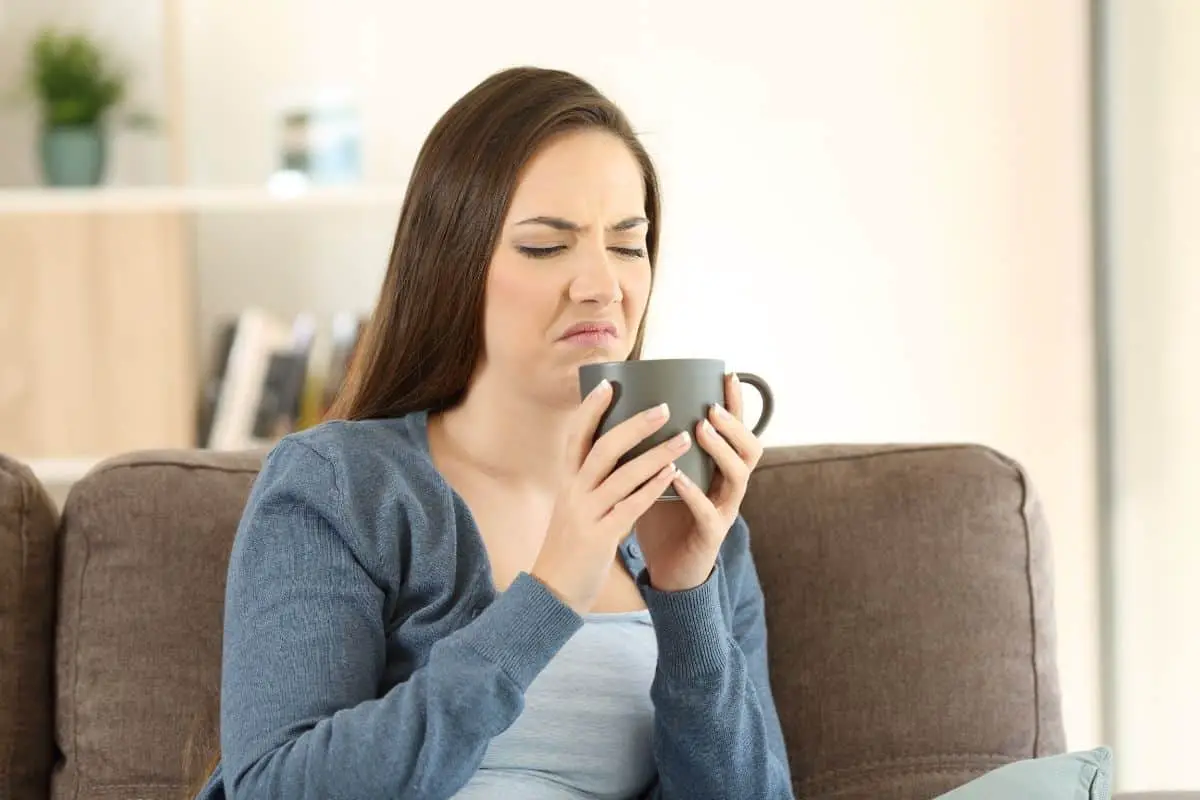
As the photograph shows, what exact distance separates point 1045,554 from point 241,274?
202 centimetres

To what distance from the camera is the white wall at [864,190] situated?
303cm

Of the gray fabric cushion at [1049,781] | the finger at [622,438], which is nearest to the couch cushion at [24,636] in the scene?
the finger at [622,438]

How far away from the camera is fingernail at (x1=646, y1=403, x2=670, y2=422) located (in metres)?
1.13

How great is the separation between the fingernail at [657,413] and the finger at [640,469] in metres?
0.02

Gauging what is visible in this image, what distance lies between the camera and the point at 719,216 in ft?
10.3

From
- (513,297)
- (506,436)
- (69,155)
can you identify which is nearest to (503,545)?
(506,436)

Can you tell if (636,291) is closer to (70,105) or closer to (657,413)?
(657,413)

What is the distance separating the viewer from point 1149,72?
9.12 feet

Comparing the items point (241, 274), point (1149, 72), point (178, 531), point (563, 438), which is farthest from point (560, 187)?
point (241, 274)

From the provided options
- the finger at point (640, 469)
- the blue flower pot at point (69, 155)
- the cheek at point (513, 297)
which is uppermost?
the blue flower pot at point (69, 155)

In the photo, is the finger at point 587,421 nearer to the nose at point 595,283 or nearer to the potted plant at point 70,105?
the nose at point 595,283

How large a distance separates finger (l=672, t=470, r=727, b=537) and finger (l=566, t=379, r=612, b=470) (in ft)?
0.23

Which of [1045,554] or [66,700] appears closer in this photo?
[66,700]

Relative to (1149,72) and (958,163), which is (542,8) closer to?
(958,163)
